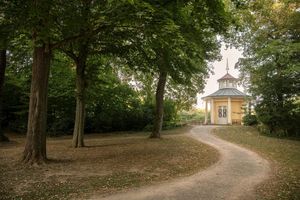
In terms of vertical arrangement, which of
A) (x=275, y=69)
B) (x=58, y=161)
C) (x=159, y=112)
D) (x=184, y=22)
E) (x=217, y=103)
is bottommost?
(x=58, y=161)

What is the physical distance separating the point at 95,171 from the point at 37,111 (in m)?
3.23

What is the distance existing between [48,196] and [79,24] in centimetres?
578

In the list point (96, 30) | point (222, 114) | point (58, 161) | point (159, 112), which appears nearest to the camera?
point (96, 30)

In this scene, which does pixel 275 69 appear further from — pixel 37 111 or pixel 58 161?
pixel 37 111

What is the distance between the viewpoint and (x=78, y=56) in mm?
16188

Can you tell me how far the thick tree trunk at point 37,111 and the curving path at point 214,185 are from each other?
15.7 feet

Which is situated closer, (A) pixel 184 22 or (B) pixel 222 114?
(A) pixel 184 22

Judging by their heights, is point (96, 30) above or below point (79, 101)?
above

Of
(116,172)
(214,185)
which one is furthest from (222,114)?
(214,185)

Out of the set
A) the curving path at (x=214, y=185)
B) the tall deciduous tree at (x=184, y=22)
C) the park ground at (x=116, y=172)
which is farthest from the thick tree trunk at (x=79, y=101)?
the curving path at (x=214, y=185)

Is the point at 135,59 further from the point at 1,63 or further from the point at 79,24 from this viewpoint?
the point at 1,63

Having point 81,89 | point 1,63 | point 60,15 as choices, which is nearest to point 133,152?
point 81,89

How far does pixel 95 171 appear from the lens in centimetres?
1014

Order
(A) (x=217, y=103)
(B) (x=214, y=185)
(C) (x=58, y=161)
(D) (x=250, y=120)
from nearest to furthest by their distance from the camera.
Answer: (B) (x=214, y=185), (C) (x=58, y=161), (D) (x=250, y=120), (A) (x=217, y=103)
